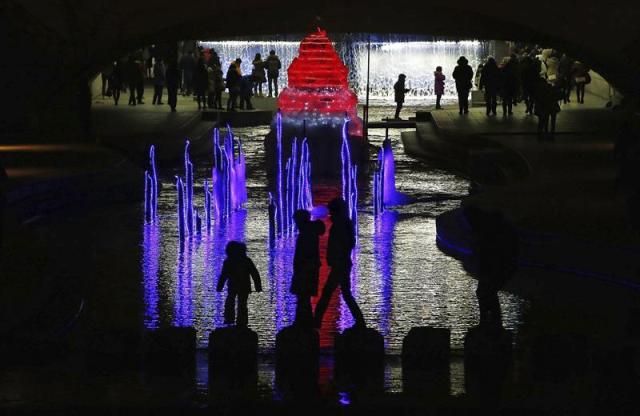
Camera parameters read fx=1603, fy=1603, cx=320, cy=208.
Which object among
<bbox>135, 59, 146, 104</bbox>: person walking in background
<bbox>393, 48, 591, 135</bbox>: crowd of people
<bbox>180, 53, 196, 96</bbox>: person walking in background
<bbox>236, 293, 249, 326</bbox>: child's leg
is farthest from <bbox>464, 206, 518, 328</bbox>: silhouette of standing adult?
<bbox>180, 53, 196, 96</bbox>: person walking in background

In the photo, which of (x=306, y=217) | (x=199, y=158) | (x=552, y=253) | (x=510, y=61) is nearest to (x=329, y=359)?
(x=306, y=217)

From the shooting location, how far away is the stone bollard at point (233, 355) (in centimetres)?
1135

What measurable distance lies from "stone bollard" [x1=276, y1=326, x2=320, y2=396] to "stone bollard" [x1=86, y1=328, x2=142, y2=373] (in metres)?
1.03

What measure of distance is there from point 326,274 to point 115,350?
4134 millimetres

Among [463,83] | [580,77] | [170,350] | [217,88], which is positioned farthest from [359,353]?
[217,88]

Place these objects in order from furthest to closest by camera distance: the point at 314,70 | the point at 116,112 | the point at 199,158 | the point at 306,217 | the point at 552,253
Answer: the point at 116,112, the point at 199,158, the point at 314,70, the point at 552,253, the point at 306,217

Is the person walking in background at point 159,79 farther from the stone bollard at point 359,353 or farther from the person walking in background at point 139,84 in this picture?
the stone bollard at point 359,353

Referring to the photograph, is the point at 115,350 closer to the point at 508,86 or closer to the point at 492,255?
the point at 492,255

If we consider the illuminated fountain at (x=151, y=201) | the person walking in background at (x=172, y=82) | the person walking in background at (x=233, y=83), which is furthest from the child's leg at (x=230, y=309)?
the person walking in background at (x=233, y=83)

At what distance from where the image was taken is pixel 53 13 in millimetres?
27500

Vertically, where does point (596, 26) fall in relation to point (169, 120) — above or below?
above

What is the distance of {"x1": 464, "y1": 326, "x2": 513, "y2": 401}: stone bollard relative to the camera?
1132cm

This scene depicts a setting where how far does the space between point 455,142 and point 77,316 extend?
1482 centimetres

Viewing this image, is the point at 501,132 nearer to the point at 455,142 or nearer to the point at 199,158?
the point at 455,142
